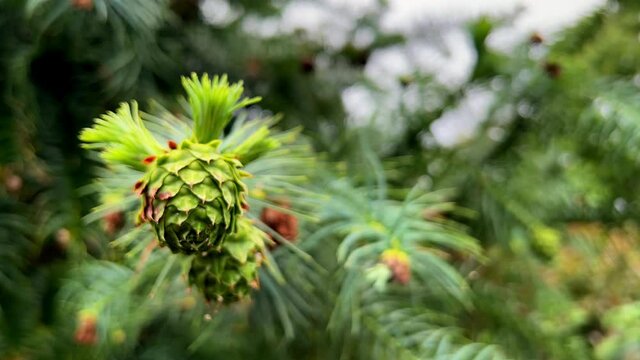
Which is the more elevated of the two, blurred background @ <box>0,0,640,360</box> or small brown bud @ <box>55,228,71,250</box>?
blurred background @ <box>0,0,640,360</box>

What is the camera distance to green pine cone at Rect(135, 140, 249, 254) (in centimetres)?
28

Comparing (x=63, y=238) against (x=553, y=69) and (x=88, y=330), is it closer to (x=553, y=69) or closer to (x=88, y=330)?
(x=88, y=330)

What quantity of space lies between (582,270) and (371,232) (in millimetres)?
497

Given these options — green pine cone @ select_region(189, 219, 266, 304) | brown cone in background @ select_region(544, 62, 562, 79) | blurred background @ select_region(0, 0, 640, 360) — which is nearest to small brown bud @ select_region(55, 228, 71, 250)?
blurred background @ select_region(0, 0, 640, 360)

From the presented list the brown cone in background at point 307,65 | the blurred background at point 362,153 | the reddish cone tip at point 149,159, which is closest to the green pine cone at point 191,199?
the reddish cone tip at point 149,159

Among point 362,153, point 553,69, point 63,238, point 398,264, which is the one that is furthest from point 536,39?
point 63,238

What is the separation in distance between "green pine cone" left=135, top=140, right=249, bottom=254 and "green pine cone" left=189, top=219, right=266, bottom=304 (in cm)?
3

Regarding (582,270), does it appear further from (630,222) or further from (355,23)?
(355,23)

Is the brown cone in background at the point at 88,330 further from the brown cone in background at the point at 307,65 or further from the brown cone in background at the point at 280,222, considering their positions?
the brown cone in background at the point at 307,65

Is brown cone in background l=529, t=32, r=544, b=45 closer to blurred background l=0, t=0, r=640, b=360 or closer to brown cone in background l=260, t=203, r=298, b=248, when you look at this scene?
blurred background l=0, t=0, r=640, b=360

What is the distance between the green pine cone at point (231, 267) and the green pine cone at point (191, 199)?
3cm

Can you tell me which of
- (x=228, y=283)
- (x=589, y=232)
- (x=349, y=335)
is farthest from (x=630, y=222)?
(x=228, y=283)

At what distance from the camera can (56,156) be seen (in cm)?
46

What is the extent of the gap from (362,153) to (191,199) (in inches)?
10.0
